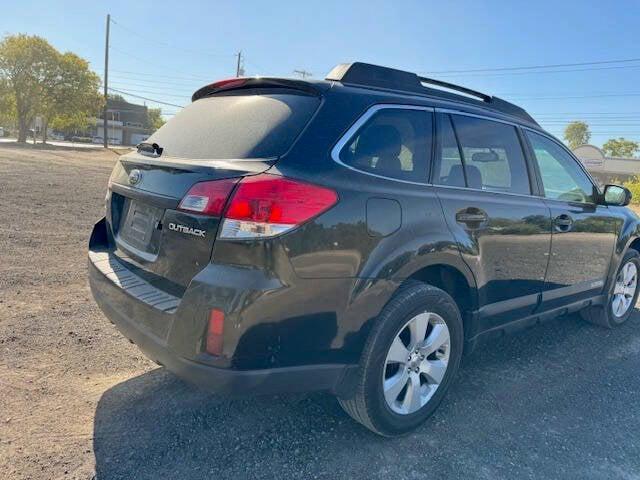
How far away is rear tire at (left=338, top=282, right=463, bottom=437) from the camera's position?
237 centimetres

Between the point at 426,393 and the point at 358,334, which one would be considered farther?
the point at 426,393

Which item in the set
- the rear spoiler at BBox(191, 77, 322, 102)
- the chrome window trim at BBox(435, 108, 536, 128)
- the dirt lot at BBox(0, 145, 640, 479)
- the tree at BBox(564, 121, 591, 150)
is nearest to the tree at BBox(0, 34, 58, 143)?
the dirt lot at BBox(0, 145, 640, 479)

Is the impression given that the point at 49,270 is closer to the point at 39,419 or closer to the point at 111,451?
the point at 39,419

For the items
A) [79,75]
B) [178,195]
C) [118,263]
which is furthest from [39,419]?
[79,75]

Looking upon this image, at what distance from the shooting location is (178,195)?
87.9 inches

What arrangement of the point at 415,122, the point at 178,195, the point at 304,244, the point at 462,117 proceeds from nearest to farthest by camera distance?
the point at 304,244, the point at 178,195, the point at 415,122, the point at 462,117

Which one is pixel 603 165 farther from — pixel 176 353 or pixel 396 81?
pixel 176 353

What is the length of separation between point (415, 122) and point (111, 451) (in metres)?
2.36

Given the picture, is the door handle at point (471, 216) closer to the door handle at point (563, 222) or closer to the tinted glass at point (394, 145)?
the tinted glass at point (394, 145)

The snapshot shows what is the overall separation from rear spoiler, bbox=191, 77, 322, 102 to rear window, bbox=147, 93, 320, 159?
0.05 metres

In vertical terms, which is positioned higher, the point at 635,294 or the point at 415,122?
the point at 415,122

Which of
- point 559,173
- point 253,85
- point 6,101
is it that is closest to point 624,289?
point 559,173

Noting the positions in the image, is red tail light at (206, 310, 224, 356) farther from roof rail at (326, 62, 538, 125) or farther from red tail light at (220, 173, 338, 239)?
roof rail at (326, 62, 538, 125)

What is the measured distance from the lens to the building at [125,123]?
78.2 m
